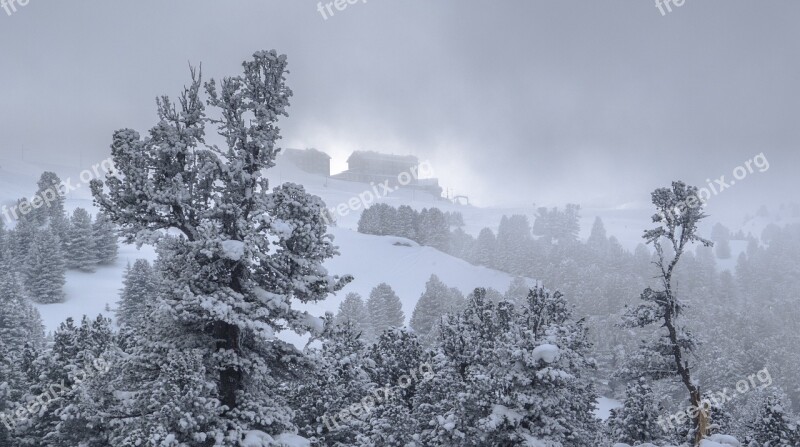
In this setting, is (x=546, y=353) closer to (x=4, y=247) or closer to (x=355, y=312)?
(x=355, y=312)

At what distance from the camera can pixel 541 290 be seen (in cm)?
1609

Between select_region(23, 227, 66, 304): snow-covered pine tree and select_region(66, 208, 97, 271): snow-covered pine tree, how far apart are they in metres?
5.98

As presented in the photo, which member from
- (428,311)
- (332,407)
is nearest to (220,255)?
(332,407)

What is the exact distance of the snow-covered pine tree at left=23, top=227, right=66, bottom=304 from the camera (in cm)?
6066

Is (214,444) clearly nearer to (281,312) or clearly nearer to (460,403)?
(281,312)

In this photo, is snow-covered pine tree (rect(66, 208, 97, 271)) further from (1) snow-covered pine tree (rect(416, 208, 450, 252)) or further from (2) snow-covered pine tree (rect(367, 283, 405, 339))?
(1) snow-covered pine tree (rect(416, 208, 450, 252))

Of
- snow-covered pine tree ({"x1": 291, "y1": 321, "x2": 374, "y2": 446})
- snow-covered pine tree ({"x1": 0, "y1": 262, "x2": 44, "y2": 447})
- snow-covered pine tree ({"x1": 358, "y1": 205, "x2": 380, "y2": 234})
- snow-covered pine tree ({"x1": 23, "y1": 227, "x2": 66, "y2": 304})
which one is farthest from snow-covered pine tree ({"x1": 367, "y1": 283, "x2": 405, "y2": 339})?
snow-covered pine tree ({"x1": 358, "y1": 205, "x2": 380, "y2": 234})

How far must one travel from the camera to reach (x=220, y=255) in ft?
29.3

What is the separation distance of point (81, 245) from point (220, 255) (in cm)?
7551

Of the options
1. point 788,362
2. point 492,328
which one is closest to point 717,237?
point 788,362

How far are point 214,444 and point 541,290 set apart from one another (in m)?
10.8

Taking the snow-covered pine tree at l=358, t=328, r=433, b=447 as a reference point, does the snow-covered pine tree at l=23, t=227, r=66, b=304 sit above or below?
above

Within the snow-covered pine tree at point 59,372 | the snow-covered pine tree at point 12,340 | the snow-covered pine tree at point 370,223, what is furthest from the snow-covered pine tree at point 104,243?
the snow-covered pine tree at point 370,223

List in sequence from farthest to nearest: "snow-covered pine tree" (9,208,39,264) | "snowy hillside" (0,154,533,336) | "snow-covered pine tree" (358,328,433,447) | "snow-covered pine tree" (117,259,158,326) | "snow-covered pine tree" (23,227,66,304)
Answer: "snow-covered pine tree" (9,208,39,264), "snowy hillside" (0,154,533,336), "snow-covered pine tree" (23,227,66,304), "snow-covered pine tree" (117,259,158,326), "snow-covered pine tree" (358,328,433,447)
